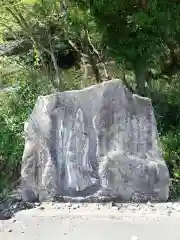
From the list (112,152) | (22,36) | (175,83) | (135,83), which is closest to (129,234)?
(112,152)

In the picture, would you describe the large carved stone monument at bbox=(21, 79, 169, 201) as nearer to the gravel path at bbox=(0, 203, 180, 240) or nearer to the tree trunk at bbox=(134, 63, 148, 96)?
the gravel path at bbox=(0, 203, 180, 240)

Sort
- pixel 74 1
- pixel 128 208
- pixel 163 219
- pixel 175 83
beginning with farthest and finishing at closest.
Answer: pixel 175 83 → pixel 74 1 → pixel 128 208 → pixel 163 219

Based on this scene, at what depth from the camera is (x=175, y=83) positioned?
8.49 meters

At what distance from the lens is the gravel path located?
15.4 feet

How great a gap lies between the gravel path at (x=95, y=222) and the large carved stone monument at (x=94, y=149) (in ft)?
0.64

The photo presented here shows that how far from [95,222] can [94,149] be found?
921 mm

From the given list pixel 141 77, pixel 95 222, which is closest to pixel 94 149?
pixel 95 222

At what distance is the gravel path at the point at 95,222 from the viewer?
185 inches

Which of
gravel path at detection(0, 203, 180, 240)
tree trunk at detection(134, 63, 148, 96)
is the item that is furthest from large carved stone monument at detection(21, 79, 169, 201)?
tree trunk at detection(134, 63, 148, 96)

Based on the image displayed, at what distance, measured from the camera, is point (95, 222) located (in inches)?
196

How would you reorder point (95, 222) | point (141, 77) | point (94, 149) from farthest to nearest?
point (141, 77)
point (94, 149)
point (95, 222)

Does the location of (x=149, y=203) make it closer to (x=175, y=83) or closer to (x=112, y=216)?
(x=112, y=216)

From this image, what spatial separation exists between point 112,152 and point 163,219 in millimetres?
976

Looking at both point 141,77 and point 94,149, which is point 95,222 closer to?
point 94,149
